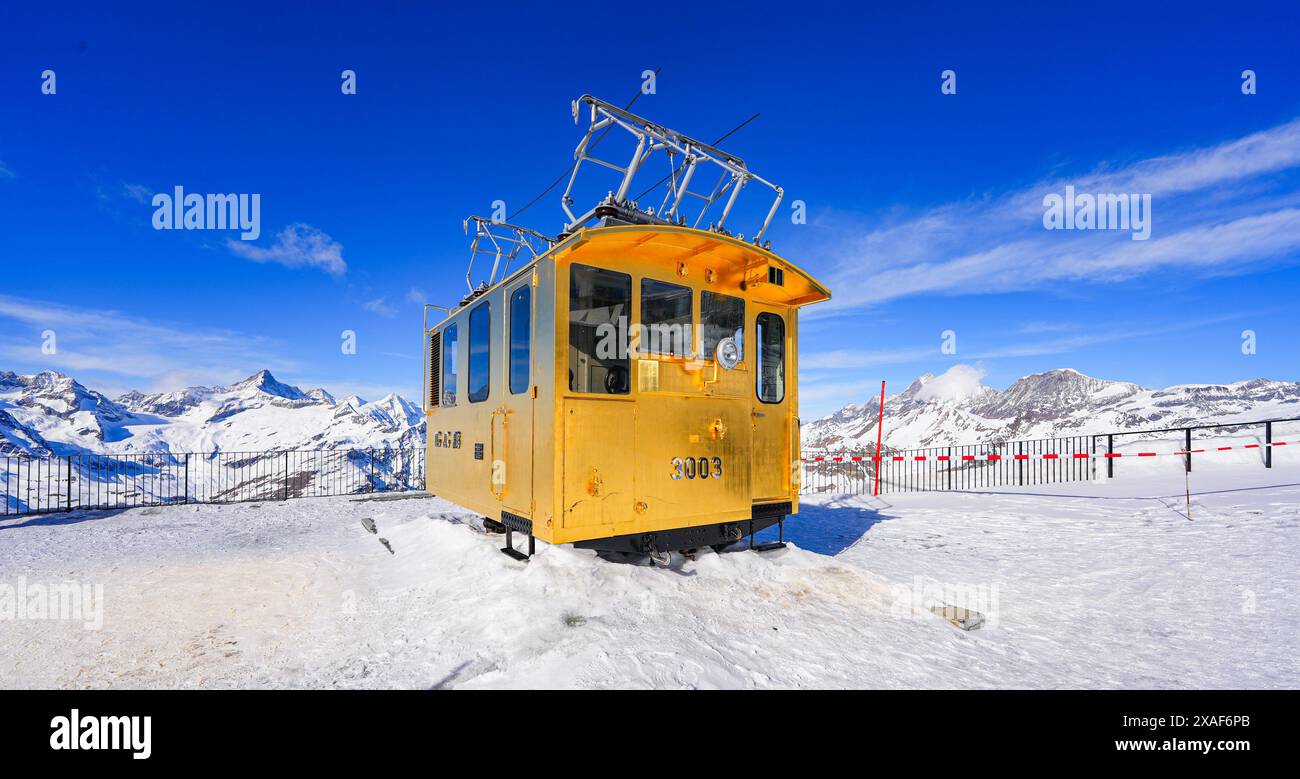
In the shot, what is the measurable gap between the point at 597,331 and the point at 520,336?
3.06 feet

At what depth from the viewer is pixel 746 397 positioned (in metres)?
5.84

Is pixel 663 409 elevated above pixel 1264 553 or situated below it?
above

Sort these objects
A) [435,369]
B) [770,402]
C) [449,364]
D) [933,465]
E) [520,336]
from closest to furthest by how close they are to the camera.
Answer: [520,336]
[770,402]
[449,364]
[435,369]
[933,465]

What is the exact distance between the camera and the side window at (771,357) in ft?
20.2

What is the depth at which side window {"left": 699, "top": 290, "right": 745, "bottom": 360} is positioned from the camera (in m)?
5.65

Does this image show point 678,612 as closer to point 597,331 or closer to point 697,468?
point 697,468

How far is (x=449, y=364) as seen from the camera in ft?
25.8

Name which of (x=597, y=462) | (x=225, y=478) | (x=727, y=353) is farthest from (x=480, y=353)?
(x=225, y=478)

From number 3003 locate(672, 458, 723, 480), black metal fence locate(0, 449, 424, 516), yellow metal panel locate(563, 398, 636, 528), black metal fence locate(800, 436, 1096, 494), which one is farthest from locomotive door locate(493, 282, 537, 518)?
black metal fence locate(800, 436, 1096, 494)

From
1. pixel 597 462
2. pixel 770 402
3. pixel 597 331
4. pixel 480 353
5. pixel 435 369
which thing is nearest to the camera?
pixel 597 462
